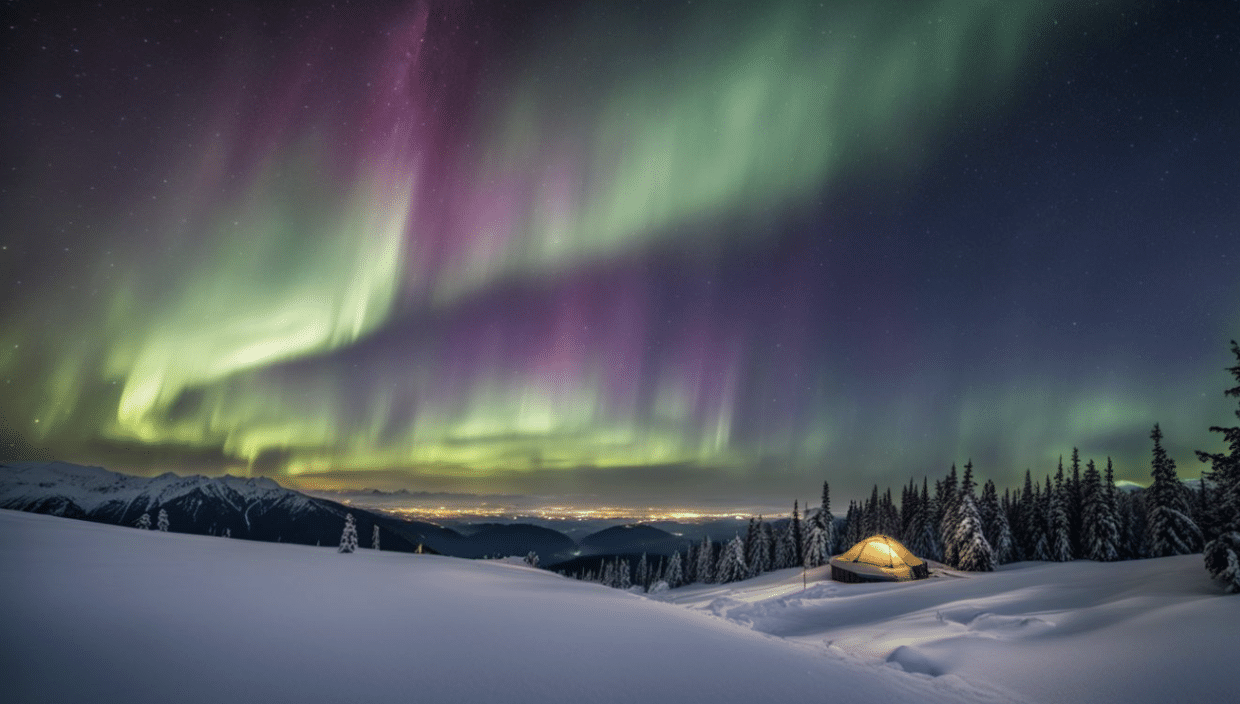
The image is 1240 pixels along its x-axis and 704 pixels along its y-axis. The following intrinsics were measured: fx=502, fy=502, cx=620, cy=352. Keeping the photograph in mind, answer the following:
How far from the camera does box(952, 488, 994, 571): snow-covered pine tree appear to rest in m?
51.8

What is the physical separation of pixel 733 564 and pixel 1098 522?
44.1 meters

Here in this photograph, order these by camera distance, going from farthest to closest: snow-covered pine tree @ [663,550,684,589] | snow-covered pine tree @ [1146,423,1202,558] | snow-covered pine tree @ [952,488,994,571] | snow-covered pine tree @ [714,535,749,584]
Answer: snow-covered pine tree @ [663,550,684,589] → snow-covered pine tree @ [714,535,749,584] → snow-covered pine tree @ [952,488,994,571] → snow-covered pine tree @ [1146,423,1202,558]

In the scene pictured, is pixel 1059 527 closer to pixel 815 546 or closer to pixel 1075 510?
pixel 1075 510

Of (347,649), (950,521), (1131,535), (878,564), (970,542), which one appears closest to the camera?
(347,649)

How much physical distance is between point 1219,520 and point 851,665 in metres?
20.9

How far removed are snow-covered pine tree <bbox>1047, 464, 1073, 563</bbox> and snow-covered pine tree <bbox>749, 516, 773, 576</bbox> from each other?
40.1 m

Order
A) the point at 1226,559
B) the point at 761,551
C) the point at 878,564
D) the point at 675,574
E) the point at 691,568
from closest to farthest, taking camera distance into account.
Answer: the point at 1226,559
the point at 878,564
the point at 761,551
the point at 675,574
the point at 691,568

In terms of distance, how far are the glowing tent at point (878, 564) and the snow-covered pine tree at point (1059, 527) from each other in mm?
30270

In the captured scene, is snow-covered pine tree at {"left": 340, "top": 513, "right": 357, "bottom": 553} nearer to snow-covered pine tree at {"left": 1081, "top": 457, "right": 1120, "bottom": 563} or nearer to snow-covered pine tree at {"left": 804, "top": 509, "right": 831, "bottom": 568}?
snow-covered pine tree at {"left": 804, "top": 509, "right": 831, "bottom": 568}

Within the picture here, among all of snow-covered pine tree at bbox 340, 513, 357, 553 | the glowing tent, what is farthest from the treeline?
snow-covered pine tree at bbox 340, 513, 357, 553

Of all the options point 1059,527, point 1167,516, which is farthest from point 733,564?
point 1167,516

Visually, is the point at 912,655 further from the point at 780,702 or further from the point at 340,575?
the point at 340,575

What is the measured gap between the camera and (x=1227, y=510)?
1934 cm

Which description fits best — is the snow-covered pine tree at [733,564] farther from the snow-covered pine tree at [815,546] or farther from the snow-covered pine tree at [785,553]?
the snow-covered pine tree at [785,553]
